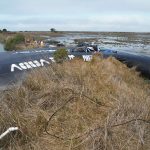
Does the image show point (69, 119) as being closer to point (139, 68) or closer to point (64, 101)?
point (64, 101)

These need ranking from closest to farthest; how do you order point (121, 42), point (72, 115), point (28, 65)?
point (72, 115) < point (28, 65) < point (121, 42)

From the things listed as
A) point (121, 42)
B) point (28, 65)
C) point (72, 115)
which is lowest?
point (121, 42)

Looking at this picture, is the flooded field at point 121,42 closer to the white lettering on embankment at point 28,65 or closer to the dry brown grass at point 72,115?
the white lettering on embankment at point 28,65

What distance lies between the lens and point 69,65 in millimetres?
11227

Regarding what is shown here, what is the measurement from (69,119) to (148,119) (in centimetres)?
135

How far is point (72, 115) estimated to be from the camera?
7.60 metres

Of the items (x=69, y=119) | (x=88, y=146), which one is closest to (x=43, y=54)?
(x=69, y=119)

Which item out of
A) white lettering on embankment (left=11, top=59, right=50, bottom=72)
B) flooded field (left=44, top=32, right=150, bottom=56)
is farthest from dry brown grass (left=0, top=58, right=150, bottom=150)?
flooded field (left=44, top=32, right=150, bottom=56)

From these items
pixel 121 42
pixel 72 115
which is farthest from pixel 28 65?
pixel 121 42

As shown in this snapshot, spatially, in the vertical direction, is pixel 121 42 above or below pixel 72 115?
below

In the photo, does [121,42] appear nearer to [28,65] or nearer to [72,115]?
[28,65]

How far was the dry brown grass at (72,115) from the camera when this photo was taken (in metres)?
6.64

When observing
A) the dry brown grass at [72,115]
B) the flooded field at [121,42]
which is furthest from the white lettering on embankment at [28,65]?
the flooded field at [121,42]

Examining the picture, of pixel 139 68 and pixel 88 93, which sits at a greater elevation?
pixel 88 93
